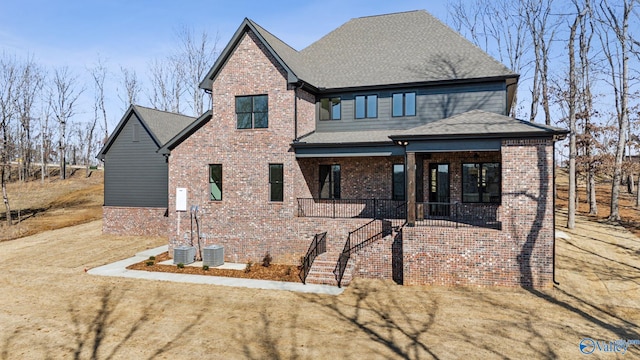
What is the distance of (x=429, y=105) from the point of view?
670 inches

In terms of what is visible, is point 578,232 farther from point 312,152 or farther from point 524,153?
point 312,152

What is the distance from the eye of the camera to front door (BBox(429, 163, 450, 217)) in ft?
54.4

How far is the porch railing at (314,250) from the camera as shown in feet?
46.2

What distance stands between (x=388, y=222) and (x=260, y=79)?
8.26 meters

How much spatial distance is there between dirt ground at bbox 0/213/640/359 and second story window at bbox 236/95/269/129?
719 cm

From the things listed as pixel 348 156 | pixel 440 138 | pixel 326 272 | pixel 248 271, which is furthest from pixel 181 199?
pixel 440 138

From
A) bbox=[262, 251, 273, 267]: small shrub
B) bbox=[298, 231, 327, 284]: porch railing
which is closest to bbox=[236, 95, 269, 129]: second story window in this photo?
bbox=[298, 231, 327, 284]: porch railing

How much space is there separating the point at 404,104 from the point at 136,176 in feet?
55.8

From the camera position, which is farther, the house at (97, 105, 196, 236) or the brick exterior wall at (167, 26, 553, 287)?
the house at (97, 105, 196, 236)

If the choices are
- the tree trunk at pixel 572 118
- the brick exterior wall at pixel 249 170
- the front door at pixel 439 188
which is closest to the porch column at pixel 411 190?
the front door at pixel 439 188

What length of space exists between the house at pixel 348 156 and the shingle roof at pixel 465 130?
7 cm

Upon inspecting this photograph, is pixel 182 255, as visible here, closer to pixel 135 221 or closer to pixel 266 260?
pixel 266 260

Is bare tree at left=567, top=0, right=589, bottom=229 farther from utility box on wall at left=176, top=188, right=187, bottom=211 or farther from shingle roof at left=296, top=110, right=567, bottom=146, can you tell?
utility box on wall at left=176, top=188, right=187, bottom=211

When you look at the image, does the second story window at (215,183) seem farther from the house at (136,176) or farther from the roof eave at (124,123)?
the roof eave at (124,123)
